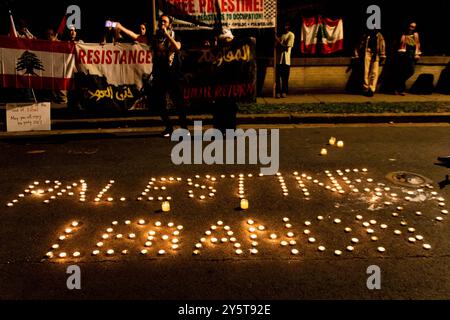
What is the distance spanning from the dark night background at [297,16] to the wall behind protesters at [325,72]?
495 millimetres

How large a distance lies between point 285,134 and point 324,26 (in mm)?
5616

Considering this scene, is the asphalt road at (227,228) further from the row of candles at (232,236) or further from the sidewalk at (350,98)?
the sidewalk at (350,98)

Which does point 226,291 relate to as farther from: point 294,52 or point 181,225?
point 294,52

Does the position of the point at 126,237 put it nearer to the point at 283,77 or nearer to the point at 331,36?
the point at 283,77

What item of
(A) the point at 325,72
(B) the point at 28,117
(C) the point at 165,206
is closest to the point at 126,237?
(C) the point at 165,206

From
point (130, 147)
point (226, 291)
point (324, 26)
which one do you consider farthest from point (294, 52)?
point (226, 291)

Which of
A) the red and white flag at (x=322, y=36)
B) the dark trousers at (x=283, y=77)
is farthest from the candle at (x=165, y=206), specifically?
the red and white flag at (x=322, y=36)

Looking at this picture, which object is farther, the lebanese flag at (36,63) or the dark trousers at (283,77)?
the dark trousers at (283,77)

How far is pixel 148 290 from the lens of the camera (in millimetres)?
3080

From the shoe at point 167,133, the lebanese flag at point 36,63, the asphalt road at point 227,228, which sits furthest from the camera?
the lebanese flag at point 36,63

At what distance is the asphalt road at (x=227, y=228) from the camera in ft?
10.2

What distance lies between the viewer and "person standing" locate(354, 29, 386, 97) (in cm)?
1160

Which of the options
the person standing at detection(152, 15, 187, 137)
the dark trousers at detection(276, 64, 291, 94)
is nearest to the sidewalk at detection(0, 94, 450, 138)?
the person standing at detection(152, 15, 187, 137)
